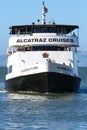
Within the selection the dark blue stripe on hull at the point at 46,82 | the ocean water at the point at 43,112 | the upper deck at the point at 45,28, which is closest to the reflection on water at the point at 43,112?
the ocean water at the point at 43,112

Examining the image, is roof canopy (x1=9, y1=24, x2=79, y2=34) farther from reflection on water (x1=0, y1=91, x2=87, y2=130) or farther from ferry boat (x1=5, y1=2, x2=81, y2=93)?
reflection on water (x1=0, y1=91, x2=87, y2=130)

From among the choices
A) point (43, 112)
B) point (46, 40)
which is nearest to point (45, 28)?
point (46, 40)

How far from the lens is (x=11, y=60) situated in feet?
161

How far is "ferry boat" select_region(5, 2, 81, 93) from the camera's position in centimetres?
4312

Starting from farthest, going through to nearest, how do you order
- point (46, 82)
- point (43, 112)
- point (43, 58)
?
point (43, 58) < point (46, 82) < point (43, 112)

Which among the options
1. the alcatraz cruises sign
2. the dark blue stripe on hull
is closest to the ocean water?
the dark blue stripe on hull

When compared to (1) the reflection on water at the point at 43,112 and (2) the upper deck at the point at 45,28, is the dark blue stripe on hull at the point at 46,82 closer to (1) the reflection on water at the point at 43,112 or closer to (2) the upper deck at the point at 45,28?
(1) the reflection on water at the point at 43,112

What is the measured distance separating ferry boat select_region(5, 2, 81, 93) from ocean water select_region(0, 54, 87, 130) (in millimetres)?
1149

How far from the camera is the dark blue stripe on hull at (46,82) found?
42.9 meters

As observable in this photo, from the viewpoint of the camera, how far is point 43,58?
150 ft

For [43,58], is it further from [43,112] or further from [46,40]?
[43,112]

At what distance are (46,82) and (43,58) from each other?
336 cm

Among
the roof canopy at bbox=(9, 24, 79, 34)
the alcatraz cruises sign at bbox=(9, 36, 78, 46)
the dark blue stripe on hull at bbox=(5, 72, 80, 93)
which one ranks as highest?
the roof canopy at bbox=(9, 24, 79, 34)

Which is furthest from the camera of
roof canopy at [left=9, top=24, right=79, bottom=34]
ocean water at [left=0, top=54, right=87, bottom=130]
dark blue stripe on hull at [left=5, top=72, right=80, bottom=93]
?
roof canopy at [left=9, top=24, right=79, bottom=34]
